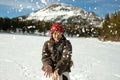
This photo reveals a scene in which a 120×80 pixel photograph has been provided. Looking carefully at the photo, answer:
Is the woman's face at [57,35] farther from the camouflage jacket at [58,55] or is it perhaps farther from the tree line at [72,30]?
the tree line at [72,30]

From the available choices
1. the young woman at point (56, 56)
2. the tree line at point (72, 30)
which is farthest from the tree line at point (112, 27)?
the young woman at point (56, 56)

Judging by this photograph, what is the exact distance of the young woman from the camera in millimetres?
5473

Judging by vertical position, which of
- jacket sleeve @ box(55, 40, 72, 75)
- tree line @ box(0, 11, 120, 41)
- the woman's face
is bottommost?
tree line @ box(0, 11, 120, 41)

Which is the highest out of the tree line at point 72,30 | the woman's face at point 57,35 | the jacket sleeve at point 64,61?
the woman's face at point 57,35

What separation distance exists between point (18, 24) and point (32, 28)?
335 inches

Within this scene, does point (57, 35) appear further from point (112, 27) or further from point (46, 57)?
point (112, 27)

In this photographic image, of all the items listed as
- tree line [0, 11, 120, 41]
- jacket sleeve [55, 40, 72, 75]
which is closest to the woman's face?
jacket sleeve [55, 40, 72, 75]

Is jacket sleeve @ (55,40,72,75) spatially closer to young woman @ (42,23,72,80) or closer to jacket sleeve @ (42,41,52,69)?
young woman @ (42,23,72,80)

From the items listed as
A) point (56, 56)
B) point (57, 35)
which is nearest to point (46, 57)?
point (56, 56)

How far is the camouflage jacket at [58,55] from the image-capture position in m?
5.50

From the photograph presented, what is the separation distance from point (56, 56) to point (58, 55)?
0.05 meters

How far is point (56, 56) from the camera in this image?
5.61 meters

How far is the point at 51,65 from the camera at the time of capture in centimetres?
551

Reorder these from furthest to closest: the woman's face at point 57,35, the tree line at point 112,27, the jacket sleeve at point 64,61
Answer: the tree line at point 112,27 → the woman's face at point 57,35 → the jacket sleeve at point 64,61
